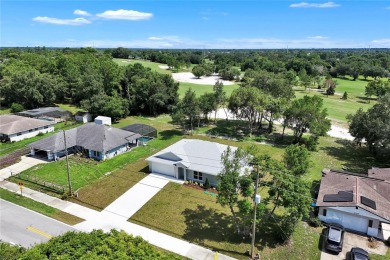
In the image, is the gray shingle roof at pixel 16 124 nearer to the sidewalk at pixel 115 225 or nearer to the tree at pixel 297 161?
the sidewalk at pixel 115 225

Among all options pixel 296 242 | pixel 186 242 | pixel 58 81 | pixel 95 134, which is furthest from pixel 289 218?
pixel 58 81

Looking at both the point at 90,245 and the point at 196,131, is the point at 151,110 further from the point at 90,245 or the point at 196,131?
the point at 90,245

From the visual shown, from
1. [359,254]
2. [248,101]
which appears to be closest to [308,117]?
[248,101]

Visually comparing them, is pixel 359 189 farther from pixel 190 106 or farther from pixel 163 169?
pixel 190 106

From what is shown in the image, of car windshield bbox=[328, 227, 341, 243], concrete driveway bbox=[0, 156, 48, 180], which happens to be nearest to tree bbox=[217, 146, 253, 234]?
car windshield bbox=[328, 227, 341, 243]

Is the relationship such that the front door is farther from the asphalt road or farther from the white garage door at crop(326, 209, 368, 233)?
the white garage door at crop(326, 209, 368, 233)
